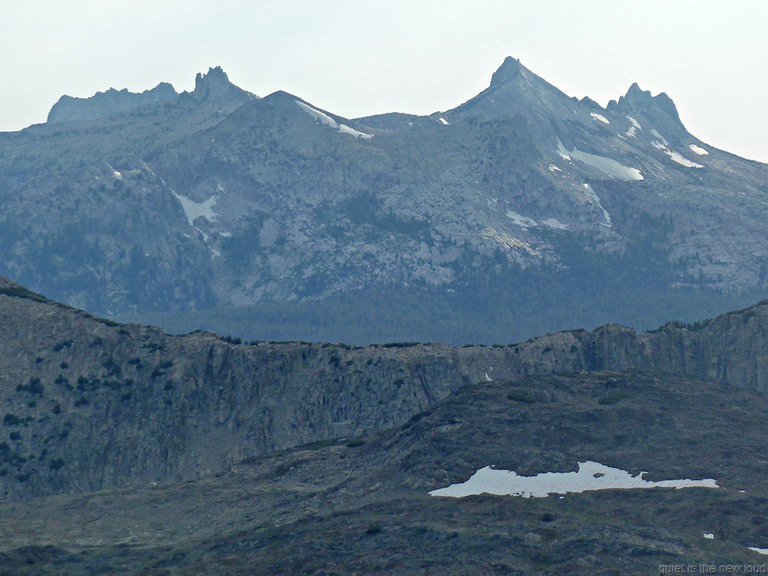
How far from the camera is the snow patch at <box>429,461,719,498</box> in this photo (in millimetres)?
137500

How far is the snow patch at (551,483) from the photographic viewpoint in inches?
5413

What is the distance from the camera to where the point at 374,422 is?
196 m

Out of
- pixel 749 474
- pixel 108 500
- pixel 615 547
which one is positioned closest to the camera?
pixel 615 547

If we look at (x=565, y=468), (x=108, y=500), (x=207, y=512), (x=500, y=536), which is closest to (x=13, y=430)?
(x=108, y=500)

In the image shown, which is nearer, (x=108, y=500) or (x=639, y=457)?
(x=639, y=457)

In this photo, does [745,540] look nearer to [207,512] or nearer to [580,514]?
[580,514]

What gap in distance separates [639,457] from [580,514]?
2284cm

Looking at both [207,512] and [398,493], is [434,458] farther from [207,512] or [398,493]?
[207,512]

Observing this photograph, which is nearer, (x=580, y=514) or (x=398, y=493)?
(x=580, y=514)

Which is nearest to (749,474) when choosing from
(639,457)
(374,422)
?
(639,457)

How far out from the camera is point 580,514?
127m

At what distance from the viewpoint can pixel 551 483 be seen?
140 metres

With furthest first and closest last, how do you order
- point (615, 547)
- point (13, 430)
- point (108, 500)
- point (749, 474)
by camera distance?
point (13, 430), point (108, 500), point (749, 474), point (615, 547)

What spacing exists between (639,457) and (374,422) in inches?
2171
